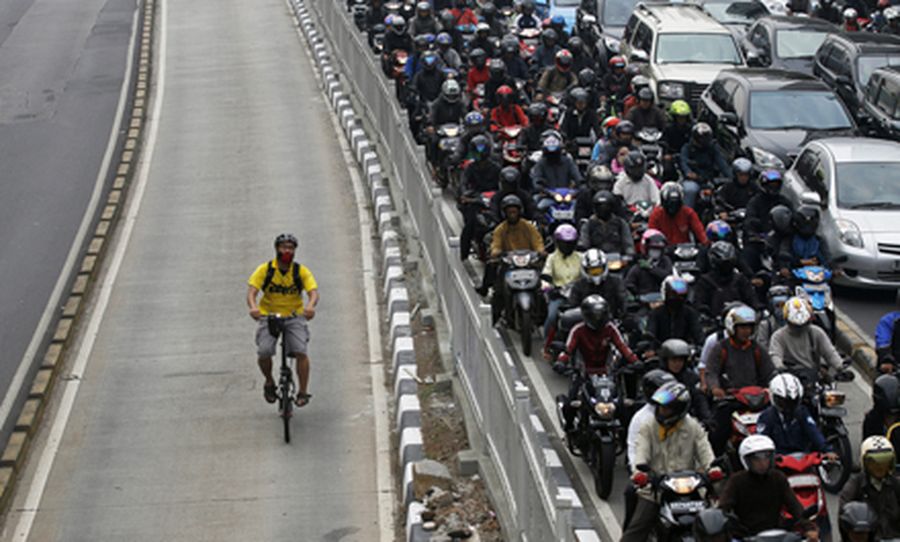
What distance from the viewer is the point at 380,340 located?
839 inches

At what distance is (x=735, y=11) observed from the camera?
37156 mm

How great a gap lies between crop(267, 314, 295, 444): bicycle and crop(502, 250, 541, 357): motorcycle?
2486 mm

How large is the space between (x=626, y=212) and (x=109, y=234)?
959 centimetres

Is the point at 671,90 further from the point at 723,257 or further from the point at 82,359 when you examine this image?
the point at 723,257

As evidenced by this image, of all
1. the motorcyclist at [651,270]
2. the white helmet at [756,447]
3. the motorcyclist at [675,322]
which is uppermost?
the white helmet at [756,447]

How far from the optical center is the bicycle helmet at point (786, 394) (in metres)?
13.5

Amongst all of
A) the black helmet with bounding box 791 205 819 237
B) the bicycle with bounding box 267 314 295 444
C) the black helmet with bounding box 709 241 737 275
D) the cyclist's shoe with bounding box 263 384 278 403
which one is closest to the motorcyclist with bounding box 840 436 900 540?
the black helmet with bounding box 709 241 737 275

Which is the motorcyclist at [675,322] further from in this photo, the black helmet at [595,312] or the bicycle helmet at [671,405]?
the bicycle helmet at [671,405]

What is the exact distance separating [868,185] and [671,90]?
8.60 meters

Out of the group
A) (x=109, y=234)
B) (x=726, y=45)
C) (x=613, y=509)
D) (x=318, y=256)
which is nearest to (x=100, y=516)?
Result: (x=613, y=509)

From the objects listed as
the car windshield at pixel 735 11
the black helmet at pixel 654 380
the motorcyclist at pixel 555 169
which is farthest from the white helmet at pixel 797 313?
the car windshield at pixel 735 11

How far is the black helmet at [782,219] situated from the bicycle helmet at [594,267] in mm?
2546

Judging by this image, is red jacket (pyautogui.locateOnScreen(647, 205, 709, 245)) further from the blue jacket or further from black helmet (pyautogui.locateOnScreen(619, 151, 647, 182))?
the blue jacket

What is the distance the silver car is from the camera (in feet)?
67.4
